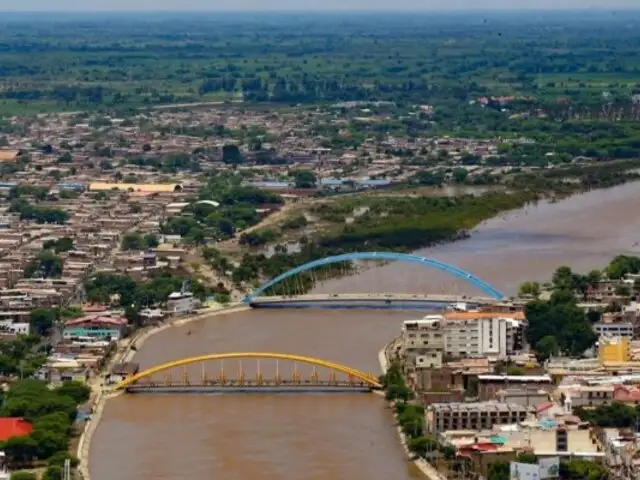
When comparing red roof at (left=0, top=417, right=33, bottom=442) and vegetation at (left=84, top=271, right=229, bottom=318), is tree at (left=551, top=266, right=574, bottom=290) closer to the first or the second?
vegetation at (left=84, top=271, right=229, bottom=318)

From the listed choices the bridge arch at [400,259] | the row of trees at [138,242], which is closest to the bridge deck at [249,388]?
the bridge arch at [400,259]

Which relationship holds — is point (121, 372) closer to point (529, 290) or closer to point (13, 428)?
point (13, 428)

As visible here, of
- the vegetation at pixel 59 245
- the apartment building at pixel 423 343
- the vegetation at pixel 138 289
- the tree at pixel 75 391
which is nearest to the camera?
the tree at pixel 75 391

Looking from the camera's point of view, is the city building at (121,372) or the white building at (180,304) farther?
the white building at (180,304)

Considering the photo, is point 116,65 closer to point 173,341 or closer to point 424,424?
point 173,341

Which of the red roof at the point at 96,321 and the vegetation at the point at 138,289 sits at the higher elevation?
the red roof at the point at 96,321

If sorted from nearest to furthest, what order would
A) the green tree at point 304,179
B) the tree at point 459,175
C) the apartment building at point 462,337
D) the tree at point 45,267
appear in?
the apartment building at point 462,337, the tree at point 45,267, the green tree at point 304,179, the tree at point 459,175

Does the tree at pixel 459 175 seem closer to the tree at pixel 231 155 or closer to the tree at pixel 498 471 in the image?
the tree at pixel 231 155

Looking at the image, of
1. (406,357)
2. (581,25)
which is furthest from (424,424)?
(581,25)
